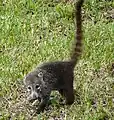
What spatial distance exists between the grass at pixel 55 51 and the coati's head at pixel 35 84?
0.35 meters

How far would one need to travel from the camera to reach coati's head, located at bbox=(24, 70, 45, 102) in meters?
6.12

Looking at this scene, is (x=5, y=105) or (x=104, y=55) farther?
(x=104, y=55)

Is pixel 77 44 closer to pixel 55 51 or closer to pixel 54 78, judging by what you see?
pixel 54 78

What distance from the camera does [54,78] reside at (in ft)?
20.8

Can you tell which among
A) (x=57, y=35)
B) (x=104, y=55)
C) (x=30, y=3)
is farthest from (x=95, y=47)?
(x=30, y=3)

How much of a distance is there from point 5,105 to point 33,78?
0.75m

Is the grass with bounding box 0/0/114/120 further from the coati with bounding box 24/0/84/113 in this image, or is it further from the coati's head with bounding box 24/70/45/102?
the coati's head with bounding box 24/70/45/102

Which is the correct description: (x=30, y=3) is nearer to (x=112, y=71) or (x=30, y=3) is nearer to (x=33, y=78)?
(x=112, y=71)

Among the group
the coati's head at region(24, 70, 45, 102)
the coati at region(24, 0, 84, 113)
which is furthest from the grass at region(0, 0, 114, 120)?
the coati's head at region(24, 70, 45, 102)

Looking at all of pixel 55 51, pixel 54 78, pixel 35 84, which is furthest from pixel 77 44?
pixel 55 51

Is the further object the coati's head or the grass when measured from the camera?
the grass

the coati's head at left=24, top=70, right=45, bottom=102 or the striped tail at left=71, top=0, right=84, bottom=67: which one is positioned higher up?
the striped tail at left=71, top=0, right=84, bottom=67

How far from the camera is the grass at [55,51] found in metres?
6.54

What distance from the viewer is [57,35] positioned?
8352 mm
